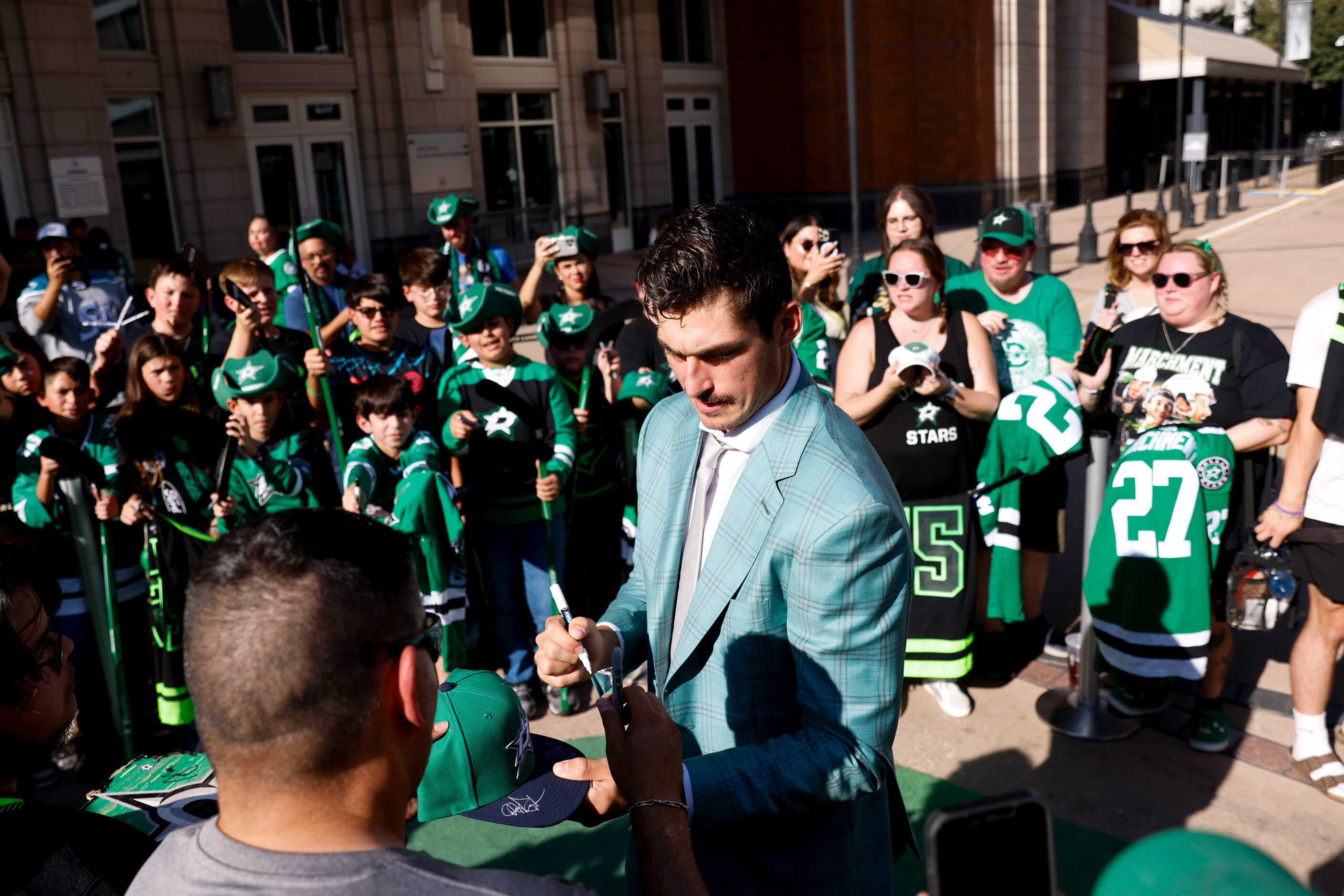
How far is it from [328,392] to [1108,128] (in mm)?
37316

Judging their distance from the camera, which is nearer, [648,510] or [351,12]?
[648,510]

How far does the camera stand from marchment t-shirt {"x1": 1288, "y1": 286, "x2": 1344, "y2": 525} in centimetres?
373

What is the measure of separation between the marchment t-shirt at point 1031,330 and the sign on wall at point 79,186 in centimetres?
1229

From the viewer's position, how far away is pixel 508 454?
4789 millimetres

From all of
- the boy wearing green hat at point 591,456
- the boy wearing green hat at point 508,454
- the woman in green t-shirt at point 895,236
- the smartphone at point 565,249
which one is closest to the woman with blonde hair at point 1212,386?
the woman in green t-shirt at point 895,236

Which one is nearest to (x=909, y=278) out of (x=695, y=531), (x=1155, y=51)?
(x=695, y=531)

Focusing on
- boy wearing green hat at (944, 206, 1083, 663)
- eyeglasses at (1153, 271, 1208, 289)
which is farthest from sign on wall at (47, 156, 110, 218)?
eyeglasses at (1153, 271, 1208, 289)

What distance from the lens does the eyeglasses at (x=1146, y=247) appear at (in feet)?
17.9

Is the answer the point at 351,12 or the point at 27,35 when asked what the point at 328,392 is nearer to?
the point at 27,35

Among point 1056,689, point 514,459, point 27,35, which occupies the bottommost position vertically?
point 1056,689

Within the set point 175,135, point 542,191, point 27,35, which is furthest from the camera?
point 542,191

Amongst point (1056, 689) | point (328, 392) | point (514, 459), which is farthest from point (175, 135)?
point (1056, 689)

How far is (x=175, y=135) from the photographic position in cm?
1443

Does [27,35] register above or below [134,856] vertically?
above
